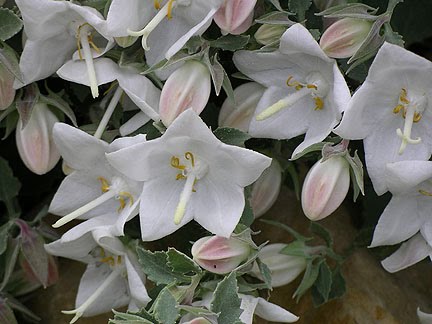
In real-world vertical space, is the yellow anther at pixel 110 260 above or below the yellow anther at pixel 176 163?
below

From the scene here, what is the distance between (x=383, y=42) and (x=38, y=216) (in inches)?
15.0

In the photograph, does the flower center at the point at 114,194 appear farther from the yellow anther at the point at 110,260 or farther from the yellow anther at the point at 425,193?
the yellow anther at the point at 425,193

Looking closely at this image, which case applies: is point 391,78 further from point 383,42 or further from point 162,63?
point 162,63

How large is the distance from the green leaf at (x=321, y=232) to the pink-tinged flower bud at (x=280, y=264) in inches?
1.4

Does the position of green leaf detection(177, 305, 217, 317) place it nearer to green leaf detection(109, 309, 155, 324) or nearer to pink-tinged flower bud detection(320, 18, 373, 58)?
green leaf detection(109, 309, 155, 324)

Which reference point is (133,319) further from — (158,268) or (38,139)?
(38,139)

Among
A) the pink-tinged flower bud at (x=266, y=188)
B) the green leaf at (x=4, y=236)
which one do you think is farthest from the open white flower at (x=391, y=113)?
the green leaf at (x=4, y=236)

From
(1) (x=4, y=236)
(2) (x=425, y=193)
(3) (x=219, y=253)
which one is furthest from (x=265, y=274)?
(1) (x=4, y=236)

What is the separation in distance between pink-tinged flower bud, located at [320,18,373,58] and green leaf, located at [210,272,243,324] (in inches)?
7.8

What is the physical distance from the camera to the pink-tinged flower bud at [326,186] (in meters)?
0.76

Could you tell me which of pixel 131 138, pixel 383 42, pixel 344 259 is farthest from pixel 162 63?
pixel 344 259

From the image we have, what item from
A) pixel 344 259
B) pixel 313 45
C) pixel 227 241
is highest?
pixel 313 45

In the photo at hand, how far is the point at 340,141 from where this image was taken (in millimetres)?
792

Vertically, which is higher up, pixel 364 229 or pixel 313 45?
pixel 313 45
